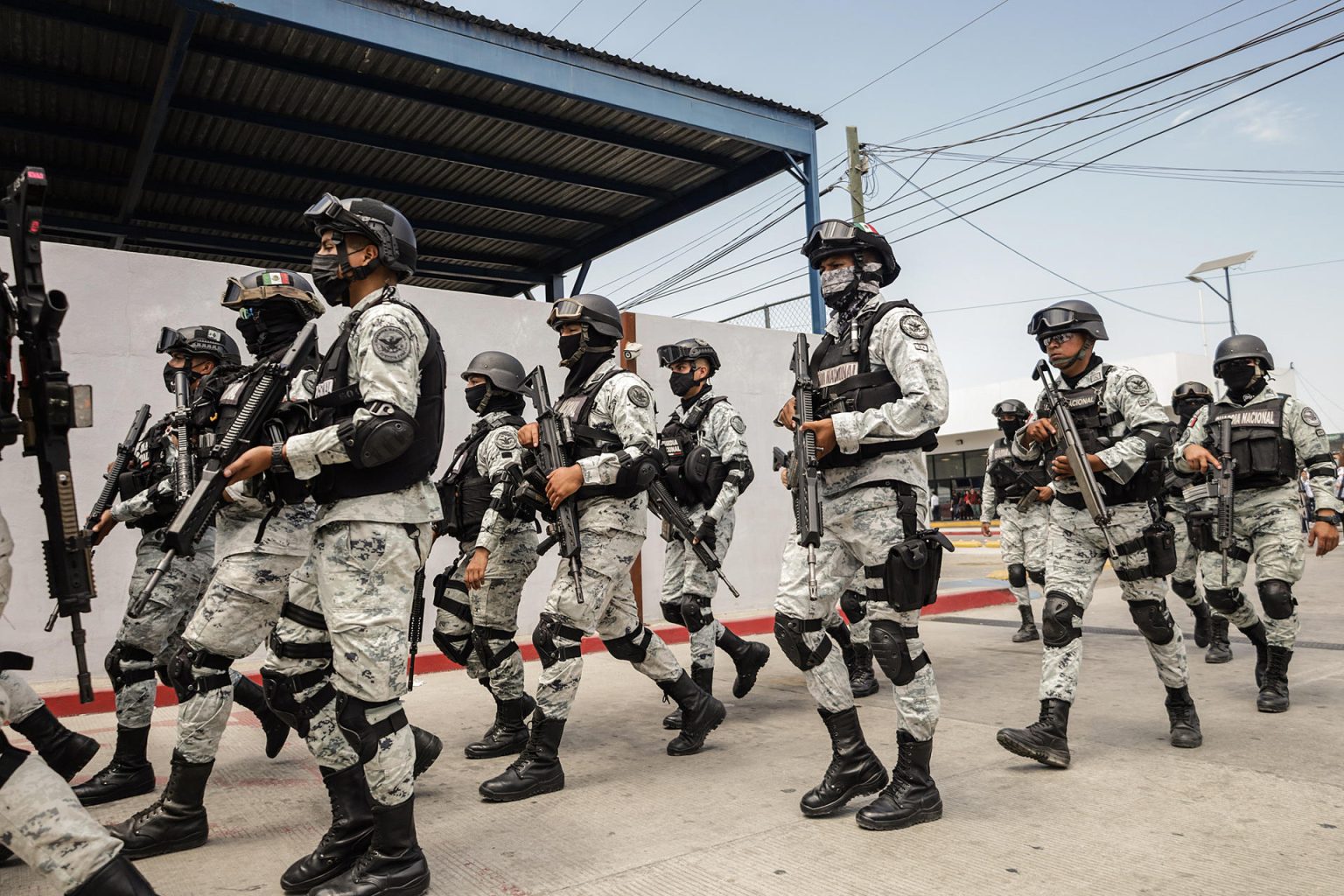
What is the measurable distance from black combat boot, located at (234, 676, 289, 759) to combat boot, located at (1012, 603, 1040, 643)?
241 inches

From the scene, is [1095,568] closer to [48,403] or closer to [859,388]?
[859,388]

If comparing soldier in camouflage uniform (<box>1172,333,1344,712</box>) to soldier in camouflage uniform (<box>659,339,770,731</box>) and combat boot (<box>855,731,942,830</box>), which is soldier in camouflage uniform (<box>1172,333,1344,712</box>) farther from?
combat boot (<box>855,731,942,830</box>)

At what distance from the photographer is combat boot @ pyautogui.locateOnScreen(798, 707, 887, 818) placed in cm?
340

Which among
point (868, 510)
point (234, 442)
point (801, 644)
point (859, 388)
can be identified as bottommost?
point (801, 644)

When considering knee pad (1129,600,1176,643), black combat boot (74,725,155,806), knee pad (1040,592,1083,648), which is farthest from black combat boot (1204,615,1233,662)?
black combat boot (74,725,155,806)

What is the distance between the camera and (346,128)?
9.94 meters

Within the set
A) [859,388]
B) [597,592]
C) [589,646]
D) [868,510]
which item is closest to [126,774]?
[597,592]

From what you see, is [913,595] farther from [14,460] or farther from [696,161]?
[696,161]

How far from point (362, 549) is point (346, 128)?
333 inches

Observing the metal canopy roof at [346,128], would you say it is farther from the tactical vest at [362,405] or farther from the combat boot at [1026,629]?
the combat boot at [1026,629]

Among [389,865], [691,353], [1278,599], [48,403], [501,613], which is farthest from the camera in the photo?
[691,353]

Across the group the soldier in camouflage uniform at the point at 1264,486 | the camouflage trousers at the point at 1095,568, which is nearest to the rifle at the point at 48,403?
the camouflage trousers at the point at 1095,568

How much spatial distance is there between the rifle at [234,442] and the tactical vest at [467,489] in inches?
73.3

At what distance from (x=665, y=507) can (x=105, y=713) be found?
157 inches
